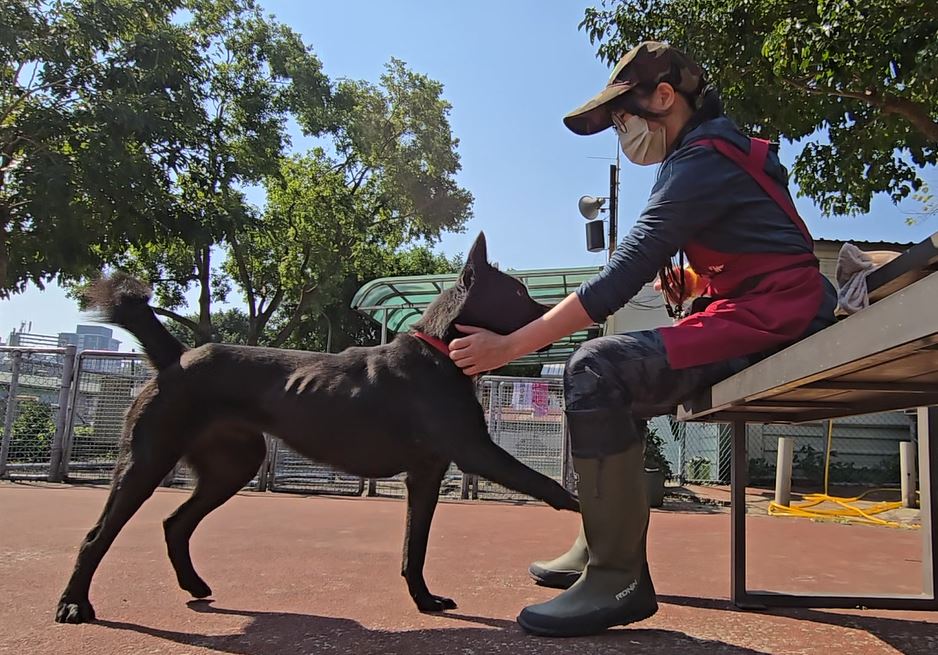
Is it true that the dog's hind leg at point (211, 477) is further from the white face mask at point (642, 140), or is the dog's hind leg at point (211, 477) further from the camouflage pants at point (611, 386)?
the white face mask at point (642, 140)

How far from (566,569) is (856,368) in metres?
1.80

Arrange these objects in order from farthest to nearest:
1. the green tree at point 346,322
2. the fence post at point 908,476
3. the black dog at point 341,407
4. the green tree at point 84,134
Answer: the green tree at point 346,322 → the green tree at point 84,134 → the fence post at point 908,476 → the black dog at point 341,407

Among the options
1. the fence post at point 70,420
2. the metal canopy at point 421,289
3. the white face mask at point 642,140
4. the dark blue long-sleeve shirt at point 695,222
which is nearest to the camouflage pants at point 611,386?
the dark blue long-sleeve shirt at point 695,222

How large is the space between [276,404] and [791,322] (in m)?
1.71

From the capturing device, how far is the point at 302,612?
240 centimetres

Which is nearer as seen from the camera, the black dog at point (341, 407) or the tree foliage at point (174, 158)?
the black dog at point (341, 407)

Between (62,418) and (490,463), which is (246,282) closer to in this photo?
(62,418)

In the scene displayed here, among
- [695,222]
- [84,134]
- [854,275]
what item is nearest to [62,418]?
[84,134]

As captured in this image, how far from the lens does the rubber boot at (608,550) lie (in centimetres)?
189

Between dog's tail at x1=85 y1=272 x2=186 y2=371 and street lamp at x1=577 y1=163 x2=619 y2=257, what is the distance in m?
9.45

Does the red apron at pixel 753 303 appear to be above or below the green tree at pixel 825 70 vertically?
below

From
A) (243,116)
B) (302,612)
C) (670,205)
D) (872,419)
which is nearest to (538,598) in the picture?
(302,612)

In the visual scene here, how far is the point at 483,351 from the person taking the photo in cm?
208

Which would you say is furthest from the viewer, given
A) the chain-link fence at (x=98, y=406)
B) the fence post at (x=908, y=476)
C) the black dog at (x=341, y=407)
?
the fence post at (x=908, y=476)
